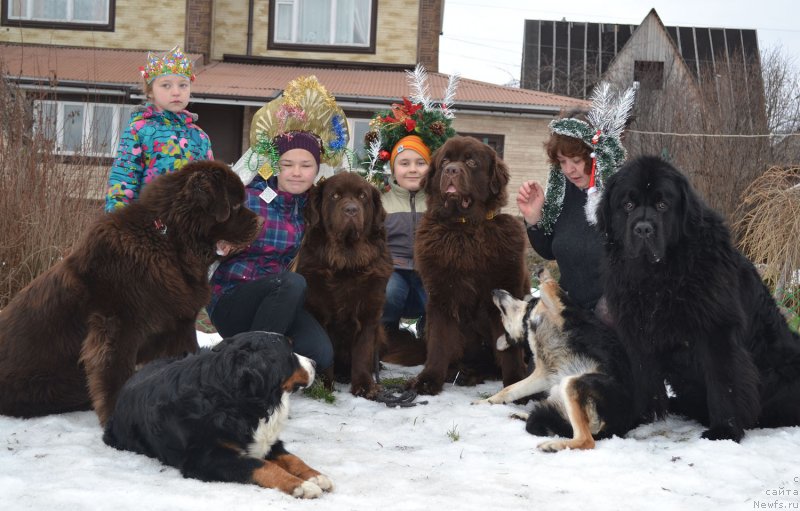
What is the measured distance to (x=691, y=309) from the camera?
3.89 meters

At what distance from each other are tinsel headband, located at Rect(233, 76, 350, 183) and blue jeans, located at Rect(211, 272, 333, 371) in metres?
0.76

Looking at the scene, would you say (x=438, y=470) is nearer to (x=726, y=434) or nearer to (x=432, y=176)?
(x=726, y=434)

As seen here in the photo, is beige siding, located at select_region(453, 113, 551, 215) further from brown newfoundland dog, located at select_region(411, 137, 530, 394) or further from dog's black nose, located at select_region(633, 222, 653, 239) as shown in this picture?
dog's black nose, located at select_region(633, 222, 653, 239)

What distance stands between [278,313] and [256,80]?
11.1 metres

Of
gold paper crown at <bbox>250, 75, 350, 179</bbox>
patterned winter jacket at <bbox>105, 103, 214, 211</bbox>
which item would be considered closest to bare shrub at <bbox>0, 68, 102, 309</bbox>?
patterned winter jacket at <bbox>105, 103, 214, 211</bbox>

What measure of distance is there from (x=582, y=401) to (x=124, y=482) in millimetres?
2240

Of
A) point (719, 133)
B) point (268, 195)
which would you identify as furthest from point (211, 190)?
point (719, 133)

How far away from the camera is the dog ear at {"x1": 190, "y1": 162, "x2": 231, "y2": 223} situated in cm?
404

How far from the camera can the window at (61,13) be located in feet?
53.2

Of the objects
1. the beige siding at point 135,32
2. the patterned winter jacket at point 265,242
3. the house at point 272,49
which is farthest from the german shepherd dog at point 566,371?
the beige siding at point 135,32

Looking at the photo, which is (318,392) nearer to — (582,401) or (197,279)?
(197,279)

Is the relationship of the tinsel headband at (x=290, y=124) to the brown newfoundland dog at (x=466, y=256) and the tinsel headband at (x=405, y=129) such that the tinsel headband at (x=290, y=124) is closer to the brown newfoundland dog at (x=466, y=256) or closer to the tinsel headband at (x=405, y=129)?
the tinsel headband at (x=405, y=129)

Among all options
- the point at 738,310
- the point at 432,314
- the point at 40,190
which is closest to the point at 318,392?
the point at 432,314

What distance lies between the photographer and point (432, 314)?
16.8 ft
